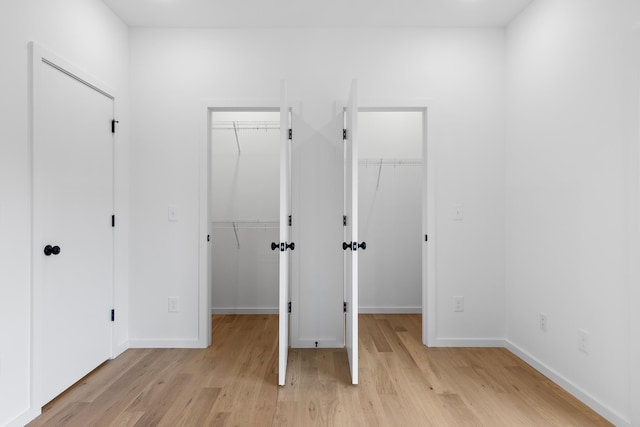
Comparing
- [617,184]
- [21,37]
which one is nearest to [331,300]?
[617,184]

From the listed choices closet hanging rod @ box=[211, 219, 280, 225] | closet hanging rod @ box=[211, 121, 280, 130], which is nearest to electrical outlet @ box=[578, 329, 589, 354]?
closet hanging rod @ box=[211, 219, 280, 225]

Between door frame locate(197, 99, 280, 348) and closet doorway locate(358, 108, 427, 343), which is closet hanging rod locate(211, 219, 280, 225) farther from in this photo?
door frame locate(197, 99, 280, 348)

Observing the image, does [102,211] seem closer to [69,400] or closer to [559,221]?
[69,400]

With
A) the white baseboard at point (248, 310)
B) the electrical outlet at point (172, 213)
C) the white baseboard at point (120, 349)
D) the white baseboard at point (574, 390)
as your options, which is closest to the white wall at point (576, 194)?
the white baseboard at point (574, 390)

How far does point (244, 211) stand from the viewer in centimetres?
444

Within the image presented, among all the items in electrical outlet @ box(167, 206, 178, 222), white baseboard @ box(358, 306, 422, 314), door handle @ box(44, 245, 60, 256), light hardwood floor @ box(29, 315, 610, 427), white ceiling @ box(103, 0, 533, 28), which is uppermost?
white ceiling @ box(103, 0, 533, 28)

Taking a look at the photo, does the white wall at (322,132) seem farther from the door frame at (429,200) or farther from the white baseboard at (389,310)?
the white baseboard at (389,310)

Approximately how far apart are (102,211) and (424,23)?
2.96 m

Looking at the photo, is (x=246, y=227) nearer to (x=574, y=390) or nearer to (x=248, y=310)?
(x=248, y=310)

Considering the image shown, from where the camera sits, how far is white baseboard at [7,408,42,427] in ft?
6.58

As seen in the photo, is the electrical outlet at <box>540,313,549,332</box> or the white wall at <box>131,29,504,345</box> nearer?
the electrical outlet at <box>540,313,549,332</box>

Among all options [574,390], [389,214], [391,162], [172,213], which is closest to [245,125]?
[172,213]

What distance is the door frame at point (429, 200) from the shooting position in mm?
3273

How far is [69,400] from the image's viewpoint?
2.34m
